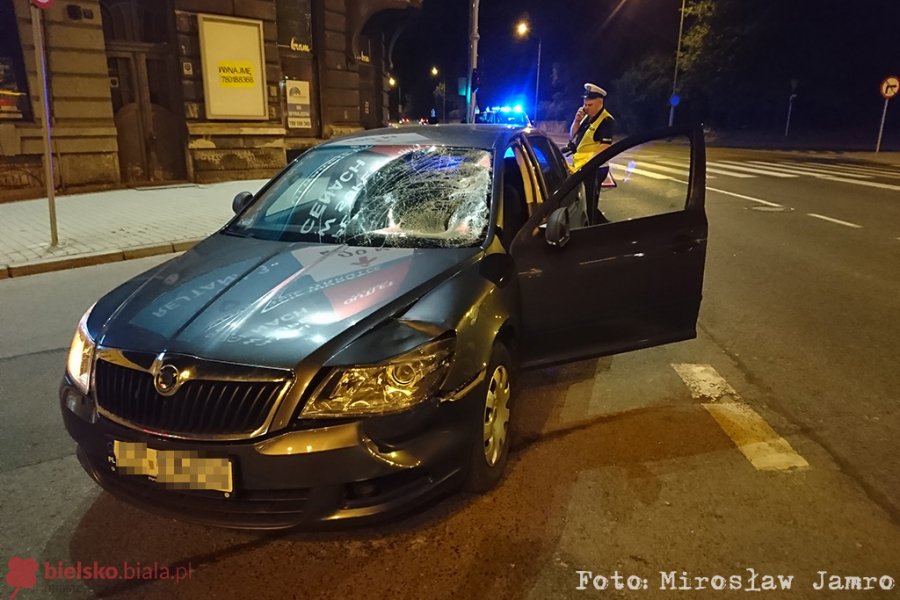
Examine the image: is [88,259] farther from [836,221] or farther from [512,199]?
[836,221]

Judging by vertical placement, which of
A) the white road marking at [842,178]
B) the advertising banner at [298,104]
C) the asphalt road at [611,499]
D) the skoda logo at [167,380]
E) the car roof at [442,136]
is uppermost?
the advertising banner at [298,104]

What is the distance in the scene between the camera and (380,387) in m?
2.52

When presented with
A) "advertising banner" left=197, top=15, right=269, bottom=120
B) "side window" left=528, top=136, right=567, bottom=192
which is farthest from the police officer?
"advertising banner" left=197, top=15, right=269, bottom=120

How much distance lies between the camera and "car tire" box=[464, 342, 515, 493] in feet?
9.44

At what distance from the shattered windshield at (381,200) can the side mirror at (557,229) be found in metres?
0.35

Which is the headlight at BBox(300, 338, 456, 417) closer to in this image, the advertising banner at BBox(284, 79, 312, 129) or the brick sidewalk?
the brick sidewalk

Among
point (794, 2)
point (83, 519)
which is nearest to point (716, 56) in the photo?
point (794, 2)

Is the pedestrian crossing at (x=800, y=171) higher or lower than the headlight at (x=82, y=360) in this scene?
lower

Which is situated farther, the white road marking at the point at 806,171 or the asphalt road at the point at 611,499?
the white road marking at the point at 806,171

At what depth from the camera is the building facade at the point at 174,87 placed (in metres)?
11.9

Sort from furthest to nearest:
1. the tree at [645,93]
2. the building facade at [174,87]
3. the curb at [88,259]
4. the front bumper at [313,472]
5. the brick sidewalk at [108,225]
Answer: the tree at [645,93] < the building facade at [174,87] < the brick sidewalk at [108,225] < the curb at [88,259] < the front bumper at [313,472]

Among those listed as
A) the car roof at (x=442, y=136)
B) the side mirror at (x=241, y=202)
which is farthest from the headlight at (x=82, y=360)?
the car roof at (x=442, y=136)

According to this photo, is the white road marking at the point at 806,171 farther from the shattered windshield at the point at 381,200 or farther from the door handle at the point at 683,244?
the shattered windshield at the point at 381,200

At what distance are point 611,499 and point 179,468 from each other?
190 cm
